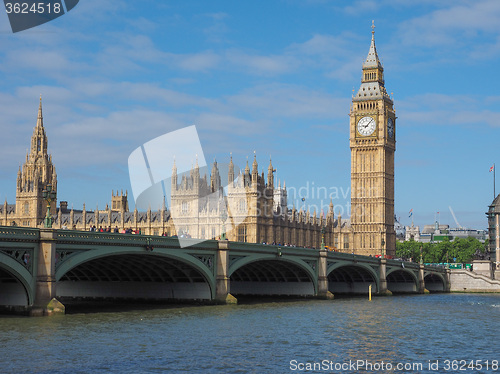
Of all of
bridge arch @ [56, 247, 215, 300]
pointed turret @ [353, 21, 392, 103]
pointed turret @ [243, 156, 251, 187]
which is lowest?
bridge arch @ [56, 247, 215, 300]

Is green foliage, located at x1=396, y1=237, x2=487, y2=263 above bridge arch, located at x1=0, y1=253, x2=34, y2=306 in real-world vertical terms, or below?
below

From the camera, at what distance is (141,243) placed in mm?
53969

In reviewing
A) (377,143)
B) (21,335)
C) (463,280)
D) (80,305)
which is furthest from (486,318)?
(377,143)

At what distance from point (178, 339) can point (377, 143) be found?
115 metres

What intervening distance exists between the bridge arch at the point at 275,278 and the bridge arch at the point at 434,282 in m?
48.9

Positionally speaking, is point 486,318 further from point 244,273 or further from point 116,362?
point 116,362

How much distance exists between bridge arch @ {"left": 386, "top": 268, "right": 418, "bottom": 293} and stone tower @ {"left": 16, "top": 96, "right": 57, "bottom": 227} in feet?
262

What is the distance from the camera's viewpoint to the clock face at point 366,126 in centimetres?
15250

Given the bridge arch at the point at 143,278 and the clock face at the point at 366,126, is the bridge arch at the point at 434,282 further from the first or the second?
the bridge arch at the point at 143,278

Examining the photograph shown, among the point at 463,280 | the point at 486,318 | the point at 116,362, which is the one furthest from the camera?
the point at 463,280

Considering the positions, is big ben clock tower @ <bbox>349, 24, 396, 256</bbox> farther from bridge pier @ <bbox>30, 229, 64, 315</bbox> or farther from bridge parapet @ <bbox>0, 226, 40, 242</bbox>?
bridge parapet @ <bbox>0, 226, 40, 242</bbox>

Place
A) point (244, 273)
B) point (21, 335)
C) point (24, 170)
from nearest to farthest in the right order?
point (21, 335) → point (244, 273) → point (24, 170)

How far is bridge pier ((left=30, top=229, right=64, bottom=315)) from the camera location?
1834 inches

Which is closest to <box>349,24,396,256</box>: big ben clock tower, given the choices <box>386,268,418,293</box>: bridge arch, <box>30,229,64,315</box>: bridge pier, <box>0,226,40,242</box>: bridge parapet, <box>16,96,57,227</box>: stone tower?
<box>386,268,418,293</box>: bridge arch
